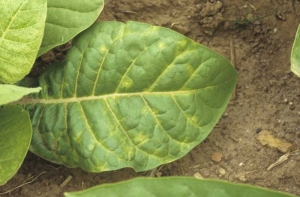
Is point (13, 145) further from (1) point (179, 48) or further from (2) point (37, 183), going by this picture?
(1) point (179, 48)

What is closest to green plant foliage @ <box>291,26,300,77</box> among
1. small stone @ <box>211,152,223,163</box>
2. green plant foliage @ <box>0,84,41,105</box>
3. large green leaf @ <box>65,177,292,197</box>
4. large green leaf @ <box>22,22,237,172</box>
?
large green leaf @ <box>22,22,237,172</box>

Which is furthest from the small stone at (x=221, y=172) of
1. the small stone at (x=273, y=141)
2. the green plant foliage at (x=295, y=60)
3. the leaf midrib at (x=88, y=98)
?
the green plant foliage at (x=295, y=60)

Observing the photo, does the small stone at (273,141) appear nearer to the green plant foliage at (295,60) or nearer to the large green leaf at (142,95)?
the large green leaf at (142,95)

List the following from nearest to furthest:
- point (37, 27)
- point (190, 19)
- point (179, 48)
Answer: point (37, 27) < point (179, 48) < point (190, 19)

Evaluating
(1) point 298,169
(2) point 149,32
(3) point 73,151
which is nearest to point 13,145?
(3) point 73,151

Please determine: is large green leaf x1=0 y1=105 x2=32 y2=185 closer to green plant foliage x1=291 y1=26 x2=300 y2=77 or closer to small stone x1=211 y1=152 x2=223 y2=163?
small stone x1=211 y1=152 x2=223 y2=163
